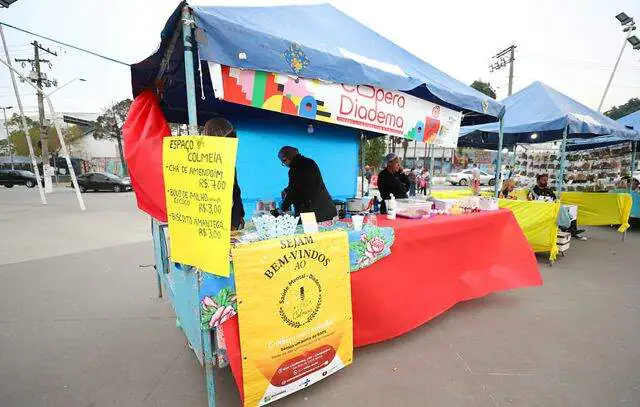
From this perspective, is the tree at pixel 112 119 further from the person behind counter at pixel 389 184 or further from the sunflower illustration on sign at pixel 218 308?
the sunflower illustration on sign at pixel 218 308

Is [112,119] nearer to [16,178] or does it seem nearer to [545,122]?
[16,178]

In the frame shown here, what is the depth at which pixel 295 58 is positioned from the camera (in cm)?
227

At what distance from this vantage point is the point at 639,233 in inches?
308

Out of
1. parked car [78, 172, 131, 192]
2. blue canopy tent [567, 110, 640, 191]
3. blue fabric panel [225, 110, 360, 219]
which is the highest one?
blue canopy tent [567, 110, 640, 191]

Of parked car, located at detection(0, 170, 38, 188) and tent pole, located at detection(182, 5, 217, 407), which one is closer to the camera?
tent pole, located at detection(182, 5, 217, 407)

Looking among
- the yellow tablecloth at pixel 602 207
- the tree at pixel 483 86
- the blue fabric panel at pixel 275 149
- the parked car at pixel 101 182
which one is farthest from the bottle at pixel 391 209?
the tree at pixel 483 86

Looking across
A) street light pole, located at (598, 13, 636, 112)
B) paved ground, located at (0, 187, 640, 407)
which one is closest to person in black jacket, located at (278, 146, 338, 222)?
paved ground, located at (0, 187, 640, 407)

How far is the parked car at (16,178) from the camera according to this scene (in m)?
23.5

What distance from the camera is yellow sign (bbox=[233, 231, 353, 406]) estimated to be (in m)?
1.95

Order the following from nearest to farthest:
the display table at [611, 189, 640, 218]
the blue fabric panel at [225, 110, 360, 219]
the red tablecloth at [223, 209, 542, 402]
Answer: the red tablecloth at [223, 209, 542, 402] → the blue fabric panel at [225, 110, 360, 219] → the display table at [611, 189, 640, 218]

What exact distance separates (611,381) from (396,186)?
2713 mm

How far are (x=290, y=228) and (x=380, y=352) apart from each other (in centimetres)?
142

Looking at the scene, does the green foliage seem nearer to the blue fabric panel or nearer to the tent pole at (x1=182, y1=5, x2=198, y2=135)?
the blue fabric panel

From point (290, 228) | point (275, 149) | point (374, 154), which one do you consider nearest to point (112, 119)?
point (374, 154)
